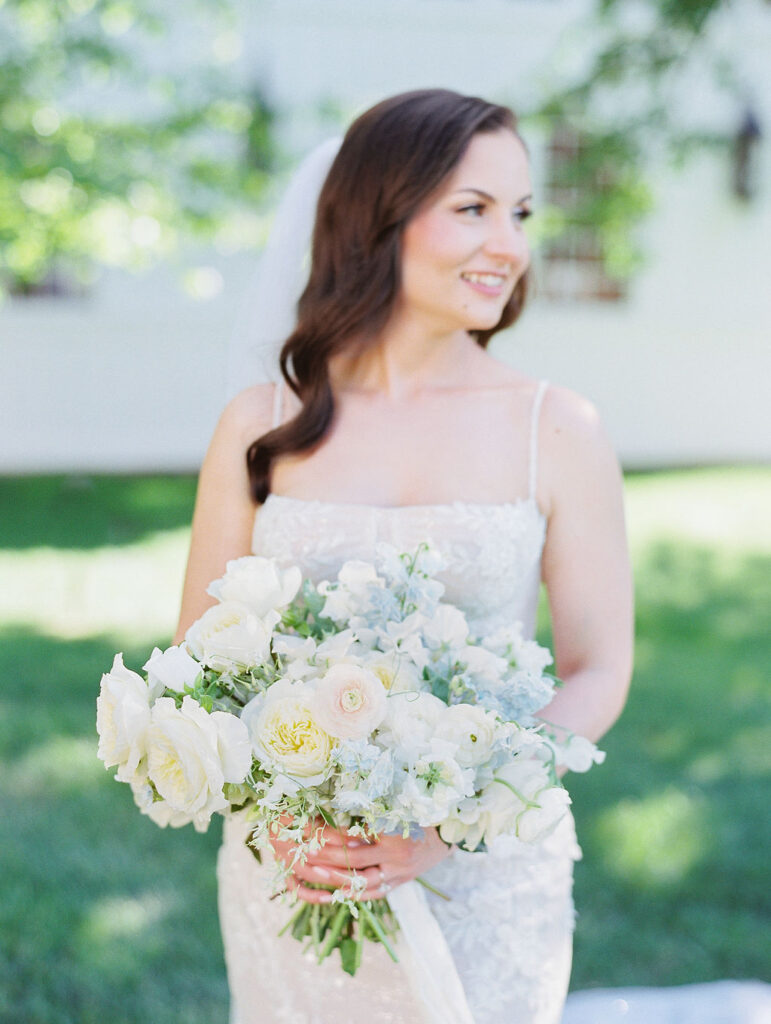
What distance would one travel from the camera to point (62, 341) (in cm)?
1441

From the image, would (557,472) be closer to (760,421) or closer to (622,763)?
(622,763)

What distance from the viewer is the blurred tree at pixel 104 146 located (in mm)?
8289

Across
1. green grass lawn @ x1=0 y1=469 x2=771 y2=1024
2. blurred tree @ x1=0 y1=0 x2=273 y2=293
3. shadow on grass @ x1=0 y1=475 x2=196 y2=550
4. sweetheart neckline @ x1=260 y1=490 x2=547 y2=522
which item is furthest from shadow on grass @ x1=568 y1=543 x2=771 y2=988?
shadow on grass @ x1=0 y1=475 x2=196 y2=550

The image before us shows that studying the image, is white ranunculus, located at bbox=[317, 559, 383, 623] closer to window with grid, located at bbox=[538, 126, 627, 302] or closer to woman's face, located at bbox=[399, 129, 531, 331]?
woman's face, located at bbox=[399, 129, 531, 331]

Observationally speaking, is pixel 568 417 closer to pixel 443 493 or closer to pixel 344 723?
pixel 443 493

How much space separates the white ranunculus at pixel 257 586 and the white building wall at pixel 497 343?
474 inches

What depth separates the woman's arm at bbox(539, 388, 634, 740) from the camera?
258 cm

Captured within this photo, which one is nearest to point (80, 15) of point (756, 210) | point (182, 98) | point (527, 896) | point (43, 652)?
point (182, 98)

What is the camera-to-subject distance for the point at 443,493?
2.69 m

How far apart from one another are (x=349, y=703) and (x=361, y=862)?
0.38 metres

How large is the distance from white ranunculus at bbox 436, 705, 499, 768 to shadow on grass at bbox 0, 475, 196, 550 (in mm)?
8802

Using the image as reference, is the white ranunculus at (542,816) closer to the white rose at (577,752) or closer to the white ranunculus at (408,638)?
the white rose at (577,752)

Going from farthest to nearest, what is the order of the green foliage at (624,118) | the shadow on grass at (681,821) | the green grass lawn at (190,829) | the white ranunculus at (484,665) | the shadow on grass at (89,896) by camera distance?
1. the green foliage at (624,118)
2. the shadow on grass at (681,821)
3. the green grass lawn at (190,829)
4. the shadow on grass at (89,896)
5. the white ranunculus at (484,665)

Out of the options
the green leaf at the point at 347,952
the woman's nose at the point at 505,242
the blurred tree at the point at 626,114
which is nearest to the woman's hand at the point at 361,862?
the green leaf at the point at 347,952
